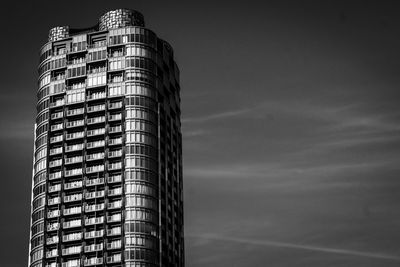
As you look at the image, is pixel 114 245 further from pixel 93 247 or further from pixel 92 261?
pixel 92 261

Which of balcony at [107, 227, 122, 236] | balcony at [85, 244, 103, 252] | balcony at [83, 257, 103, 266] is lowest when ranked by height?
balcony at [83, 257, 103, 266]

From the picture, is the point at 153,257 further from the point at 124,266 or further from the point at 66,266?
the point at 66,266

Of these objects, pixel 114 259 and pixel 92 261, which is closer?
pixel 114 259

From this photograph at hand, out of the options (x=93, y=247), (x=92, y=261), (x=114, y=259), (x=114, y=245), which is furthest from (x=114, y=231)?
(x=92, y=261)

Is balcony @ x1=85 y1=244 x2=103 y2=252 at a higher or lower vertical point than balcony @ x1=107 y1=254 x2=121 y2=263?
higher

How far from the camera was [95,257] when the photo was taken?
19788 cm

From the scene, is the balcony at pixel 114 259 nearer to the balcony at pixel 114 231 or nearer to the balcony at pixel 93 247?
the balcony at pixel 93 247

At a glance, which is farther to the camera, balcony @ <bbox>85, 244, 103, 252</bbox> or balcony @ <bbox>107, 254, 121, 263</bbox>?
balcony @ <bbox>85, 244, 103, 252</bbox>

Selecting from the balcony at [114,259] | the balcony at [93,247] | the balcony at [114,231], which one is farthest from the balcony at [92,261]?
the balcony at [114,231]

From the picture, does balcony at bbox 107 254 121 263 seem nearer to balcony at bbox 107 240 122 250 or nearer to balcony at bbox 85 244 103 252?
balcony at bbox 107 240 122 250

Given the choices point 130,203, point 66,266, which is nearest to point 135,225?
point 130,203

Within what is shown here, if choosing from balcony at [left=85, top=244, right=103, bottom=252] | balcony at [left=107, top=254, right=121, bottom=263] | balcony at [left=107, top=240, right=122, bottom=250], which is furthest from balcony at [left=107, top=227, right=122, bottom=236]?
balcony at [left=107, top=254, right=121, bottom=263]

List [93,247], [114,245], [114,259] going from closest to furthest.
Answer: [114,259] < [114,245] < [93,247]

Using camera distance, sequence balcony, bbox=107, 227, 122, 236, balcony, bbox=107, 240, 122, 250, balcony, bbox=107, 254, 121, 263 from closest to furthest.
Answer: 1. balcony, bbox=107, 254, 121, 263
2. balcony, bbox=107, 240, 122, 250
3. balcony, bbox=107, 227, 122, 236
